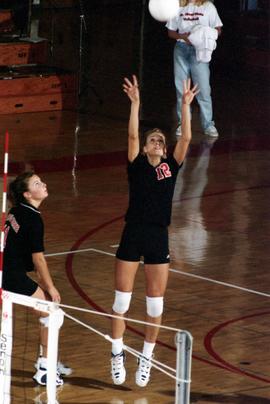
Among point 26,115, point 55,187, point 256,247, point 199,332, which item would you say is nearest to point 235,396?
point 199,332

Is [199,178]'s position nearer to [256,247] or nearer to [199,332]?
[256,247]

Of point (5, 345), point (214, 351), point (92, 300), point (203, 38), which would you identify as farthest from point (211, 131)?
point (5, 345)

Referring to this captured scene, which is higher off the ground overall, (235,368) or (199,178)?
(199,178)

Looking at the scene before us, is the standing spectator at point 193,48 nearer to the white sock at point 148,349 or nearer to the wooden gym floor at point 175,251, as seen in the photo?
the wooden gym floor at point 175,251

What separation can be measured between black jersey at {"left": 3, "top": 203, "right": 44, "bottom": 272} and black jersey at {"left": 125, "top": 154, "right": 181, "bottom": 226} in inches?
32.2

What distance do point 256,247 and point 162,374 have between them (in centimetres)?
429

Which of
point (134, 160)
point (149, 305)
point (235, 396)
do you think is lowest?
point (235, 396)

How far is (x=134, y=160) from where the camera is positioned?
10.7 m

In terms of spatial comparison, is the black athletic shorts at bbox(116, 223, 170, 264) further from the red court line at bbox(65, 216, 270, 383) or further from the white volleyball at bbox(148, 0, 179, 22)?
the white volleyball at bbox(148, 0, 179, 22)

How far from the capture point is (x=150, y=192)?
10555 mm

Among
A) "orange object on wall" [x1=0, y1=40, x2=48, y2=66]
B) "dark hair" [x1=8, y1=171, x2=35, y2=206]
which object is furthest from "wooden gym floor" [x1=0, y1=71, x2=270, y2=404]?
"orange object on wall" [x1=0, y1=40, x2=48, y2=66]

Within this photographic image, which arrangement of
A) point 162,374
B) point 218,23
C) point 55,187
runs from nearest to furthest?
point 162,374, point 55,187, point 218,23

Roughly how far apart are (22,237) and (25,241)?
0.04m

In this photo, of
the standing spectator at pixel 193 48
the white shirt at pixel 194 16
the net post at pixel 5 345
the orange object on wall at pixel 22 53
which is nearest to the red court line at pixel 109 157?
the standing spectator at pixel 193 48
